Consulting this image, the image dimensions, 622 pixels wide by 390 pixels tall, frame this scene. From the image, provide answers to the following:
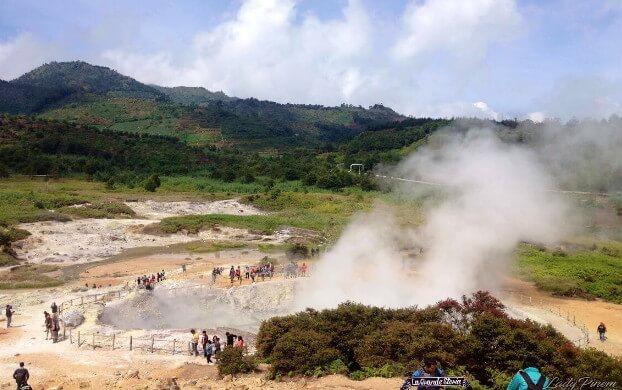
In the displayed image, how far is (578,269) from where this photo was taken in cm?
3375

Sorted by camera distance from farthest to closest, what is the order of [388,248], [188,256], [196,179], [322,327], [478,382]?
[196,179], [188,256], [388,248], [322,327], [478,382]

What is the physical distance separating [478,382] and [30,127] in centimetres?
10436

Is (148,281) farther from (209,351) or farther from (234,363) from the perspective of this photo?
(234,363)

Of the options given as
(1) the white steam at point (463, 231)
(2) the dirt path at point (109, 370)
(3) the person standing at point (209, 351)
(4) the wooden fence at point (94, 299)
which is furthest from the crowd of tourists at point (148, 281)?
(3) the person standing at point (209, 351)


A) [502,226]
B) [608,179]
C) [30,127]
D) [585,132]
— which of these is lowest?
[502,226]

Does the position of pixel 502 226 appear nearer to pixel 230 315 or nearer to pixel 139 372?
pixel 230 315

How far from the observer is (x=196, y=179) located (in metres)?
86.6

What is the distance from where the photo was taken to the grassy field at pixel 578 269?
1202 inches

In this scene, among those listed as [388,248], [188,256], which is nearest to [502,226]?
[388,248]

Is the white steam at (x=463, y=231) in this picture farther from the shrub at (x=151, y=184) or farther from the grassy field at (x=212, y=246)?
the shrub at (x=151, y=184)

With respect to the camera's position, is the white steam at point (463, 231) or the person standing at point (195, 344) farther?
the white steam at point (463, 231)

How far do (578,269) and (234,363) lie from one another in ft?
89.5

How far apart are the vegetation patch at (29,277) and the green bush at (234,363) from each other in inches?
840

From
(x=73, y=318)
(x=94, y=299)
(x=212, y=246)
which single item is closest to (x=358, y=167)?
(x=212, y=246)
